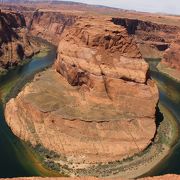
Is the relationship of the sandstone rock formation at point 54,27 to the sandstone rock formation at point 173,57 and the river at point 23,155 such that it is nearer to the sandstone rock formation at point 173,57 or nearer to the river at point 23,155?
the sandstone rock formation at point 173,57

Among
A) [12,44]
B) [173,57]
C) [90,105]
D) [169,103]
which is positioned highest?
[90,105]

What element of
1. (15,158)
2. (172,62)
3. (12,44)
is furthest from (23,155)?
(172,62)

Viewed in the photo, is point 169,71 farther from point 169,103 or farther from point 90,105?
point 90,105

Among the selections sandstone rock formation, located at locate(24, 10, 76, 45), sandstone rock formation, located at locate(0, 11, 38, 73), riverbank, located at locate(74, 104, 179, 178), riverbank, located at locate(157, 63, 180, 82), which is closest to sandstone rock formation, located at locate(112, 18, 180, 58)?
riverbank, located at locate(157, 63, 180, 82)

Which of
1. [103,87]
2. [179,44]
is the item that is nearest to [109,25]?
[103,87]

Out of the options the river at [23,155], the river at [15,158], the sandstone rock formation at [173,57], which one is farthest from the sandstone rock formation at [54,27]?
the river at [15,158]

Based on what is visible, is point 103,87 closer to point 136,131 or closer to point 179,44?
point 136,131

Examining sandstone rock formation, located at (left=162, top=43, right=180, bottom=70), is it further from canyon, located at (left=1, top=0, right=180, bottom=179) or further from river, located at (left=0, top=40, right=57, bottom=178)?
river, located at (left=0, top=40, right=57, bottom=178)
